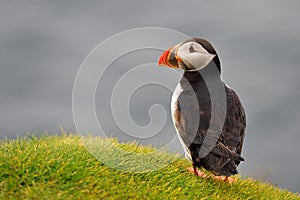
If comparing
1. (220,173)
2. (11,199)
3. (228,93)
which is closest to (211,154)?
(220,173)

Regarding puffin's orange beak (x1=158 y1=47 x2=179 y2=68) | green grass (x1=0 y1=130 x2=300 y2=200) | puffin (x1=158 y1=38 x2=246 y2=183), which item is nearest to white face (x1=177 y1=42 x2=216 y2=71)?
puffin (x1=158 y1=38 x2=246 y2=183)

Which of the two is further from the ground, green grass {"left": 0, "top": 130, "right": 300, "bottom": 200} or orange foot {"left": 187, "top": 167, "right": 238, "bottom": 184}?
green grass {"left": 0, "top": 130, "right": 300, "bottom": 200}

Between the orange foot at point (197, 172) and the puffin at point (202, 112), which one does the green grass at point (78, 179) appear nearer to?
the orange foot at point (197, 172)

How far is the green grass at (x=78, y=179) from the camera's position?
18.8ft

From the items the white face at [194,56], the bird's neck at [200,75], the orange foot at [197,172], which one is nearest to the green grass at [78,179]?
the orange foot at [197,172]

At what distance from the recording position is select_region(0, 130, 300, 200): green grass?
226 inches

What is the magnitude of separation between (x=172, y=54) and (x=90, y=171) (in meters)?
1.99

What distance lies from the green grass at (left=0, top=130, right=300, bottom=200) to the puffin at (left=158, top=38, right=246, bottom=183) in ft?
1.32

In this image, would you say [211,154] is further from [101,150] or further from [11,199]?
[11,199]

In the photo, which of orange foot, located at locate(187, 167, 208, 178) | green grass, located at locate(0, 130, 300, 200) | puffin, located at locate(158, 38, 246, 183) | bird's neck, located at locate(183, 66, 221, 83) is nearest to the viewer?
green grass, located at locate(0, 130, 300, 200)

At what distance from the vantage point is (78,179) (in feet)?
19.6

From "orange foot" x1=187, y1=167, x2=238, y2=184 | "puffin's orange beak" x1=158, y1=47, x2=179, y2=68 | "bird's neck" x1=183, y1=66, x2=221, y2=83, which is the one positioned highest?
"puffin's orange beak" x1=158, y1=47, x2=179, y2=68

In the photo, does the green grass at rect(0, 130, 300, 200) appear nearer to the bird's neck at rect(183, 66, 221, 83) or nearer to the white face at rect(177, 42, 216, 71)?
the bird's neck at rect(183, 66, 221, 83)

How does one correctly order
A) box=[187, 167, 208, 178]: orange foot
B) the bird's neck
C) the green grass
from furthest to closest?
box=[187, 167, 208, 178]: orange foot → the bird's neck → the green grass
